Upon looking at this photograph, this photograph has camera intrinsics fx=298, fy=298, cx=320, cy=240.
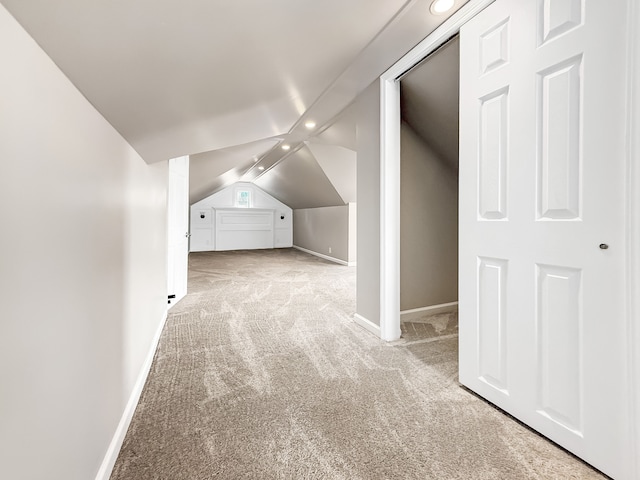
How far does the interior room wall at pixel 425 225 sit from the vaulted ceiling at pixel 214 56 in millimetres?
826

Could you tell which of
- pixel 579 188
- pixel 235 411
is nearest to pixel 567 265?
pixel 579 188

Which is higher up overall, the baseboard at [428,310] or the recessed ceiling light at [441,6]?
the recessed ceiling light at [441,6]

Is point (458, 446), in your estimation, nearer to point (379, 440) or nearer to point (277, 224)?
point (379, 440)

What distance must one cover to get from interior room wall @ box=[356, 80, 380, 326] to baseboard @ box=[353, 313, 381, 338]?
2 cm

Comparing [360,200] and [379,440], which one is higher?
[360,200]

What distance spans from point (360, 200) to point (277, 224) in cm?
792

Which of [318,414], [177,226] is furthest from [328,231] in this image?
[318,414]

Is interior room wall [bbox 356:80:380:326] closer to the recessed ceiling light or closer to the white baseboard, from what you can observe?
the recessed ceiling light

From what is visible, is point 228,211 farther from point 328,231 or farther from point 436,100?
point 436,100

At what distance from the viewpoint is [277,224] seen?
10.4m

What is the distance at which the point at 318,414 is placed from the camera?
1.42 meters

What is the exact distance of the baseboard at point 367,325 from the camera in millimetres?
2404

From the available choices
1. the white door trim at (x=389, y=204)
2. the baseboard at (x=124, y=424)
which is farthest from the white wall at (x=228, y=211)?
the white door trim at (x=389, y=204)

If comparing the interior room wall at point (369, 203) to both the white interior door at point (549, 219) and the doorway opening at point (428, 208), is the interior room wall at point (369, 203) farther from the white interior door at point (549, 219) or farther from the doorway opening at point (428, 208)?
the white interior door at point (549, 219)
